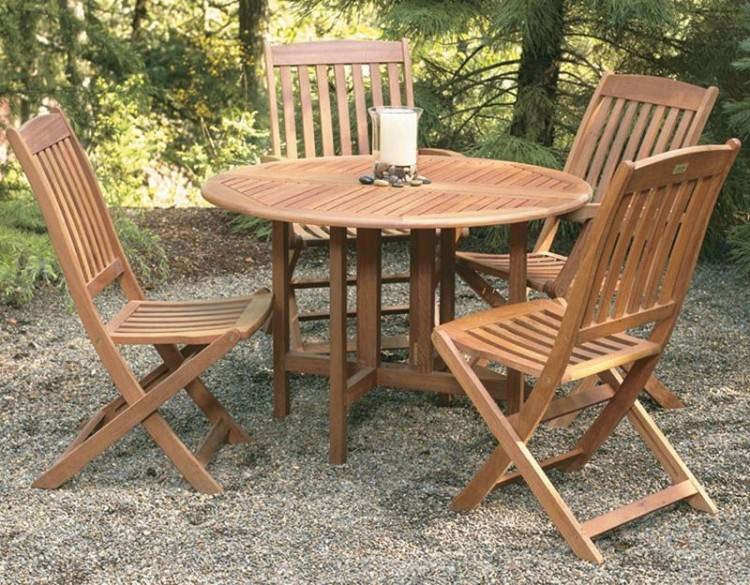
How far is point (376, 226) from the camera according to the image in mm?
3238

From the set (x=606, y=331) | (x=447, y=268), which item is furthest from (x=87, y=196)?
(x=606, y=331)

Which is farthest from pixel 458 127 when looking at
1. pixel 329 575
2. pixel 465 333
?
pixel 329 575

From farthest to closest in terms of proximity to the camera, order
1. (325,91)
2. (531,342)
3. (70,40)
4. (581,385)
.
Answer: (70,40) → (325,91) → (581,385) → (531,342)

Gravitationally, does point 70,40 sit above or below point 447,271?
above

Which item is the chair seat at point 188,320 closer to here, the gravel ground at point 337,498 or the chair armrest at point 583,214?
the gravel ground at point 337,498

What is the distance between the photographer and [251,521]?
10.6 feet

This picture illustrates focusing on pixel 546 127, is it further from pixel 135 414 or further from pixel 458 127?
pixel 135 414

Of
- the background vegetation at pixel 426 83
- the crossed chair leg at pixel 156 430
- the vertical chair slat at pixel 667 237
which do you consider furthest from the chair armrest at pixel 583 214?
the background vegetation at pixel 426 83

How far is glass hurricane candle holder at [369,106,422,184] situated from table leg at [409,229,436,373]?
204 millimetres

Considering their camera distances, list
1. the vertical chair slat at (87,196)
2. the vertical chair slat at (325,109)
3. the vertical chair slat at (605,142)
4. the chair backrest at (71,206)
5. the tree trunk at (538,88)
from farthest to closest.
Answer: the tree trunk at (538,88) → the vertical chair slat at (325,109) → the vertical chair slat at (605,142) → the vertical chair slat at (87,196) → the chair backrest at (71,206)

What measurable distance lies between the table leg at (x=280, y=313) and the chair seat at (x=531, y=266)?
2.44ft

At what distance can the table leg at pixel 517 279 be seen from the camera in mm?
3662

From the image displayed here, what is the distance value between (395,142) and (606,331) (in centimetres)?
106

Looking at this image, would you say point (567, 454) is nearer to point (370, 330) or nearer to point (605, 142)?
point (370, 330)
